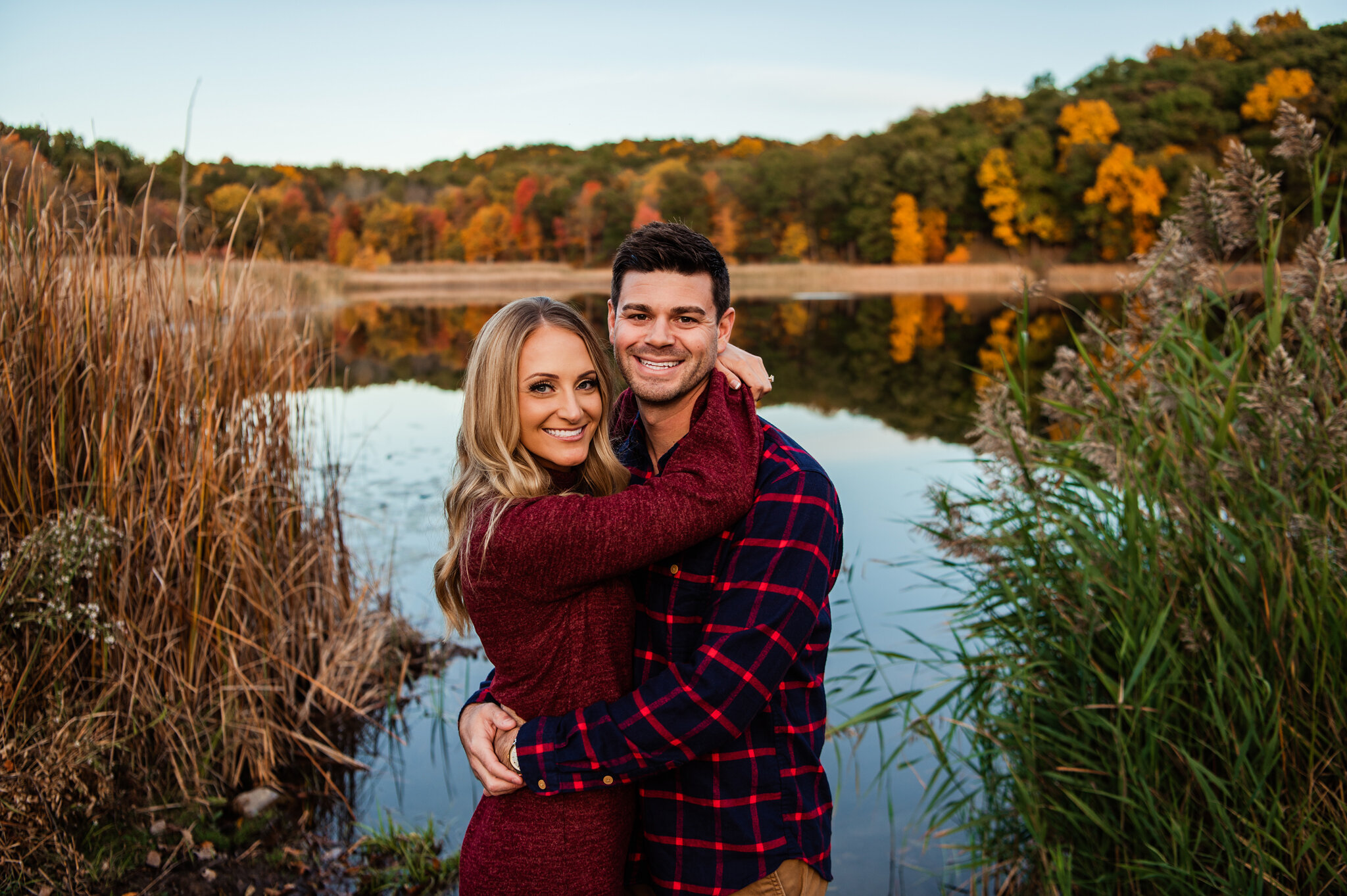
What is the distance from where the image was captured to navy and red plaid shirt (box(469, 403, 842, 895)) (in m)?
1.74

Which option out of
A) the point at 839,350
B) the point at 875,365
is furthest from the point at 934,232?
the point at 875,365

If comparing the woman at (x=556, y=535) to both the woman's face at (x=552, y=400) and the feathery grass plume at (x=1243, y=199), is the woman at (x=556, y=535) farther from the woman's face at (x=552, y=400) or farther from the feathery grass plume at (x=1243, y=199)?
the feathery grass plume at (x=1243, y=199)

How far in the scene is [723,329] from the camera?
7.21 ft

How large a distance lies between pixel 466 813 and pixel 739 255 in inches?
2486

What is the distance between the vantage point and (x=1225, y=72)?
5338 cm

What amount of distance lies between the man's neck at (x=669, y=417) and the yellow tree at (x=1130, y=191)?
51363 mm

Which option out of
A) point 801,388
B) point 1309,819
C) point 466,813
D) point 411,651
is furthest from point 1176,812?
point 801,388

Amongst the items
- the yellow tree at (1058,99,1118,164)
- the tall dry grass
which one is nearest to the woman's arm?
the tall dry grass

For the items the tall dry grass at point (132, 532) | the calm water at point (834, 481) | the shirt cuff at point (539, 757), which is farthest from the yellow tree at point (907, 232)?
the shirt cuff at point (539, 757)

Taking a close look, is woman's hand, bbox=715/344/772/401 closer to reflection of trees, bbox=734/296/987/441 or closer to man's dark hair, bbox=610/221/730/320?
man's dark hair, bbox=610/221/730/320

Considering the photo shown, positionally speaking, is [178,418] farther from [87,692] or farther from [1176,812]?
[1176,812]

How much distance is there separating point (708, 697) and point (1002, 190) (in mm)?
60730

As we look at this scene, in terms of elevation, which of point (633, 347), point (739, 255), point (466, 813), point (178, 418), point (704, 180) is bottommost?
point (466, 813)

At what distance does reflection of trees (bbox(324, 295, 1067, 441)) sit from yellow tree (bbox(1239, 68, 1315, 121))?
9993mm
